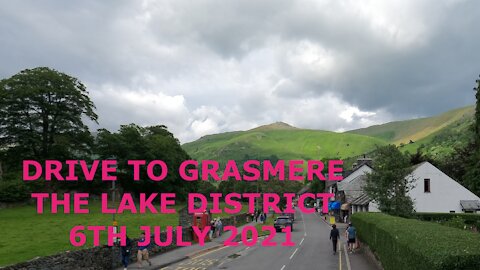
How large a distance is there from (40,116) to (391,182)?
165 feet

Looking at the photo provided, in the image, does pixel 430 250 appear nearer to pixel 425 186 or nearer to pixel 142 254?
pixel 142 254

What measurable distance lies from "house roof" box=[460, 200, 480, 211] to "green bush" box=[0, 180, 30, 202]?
50586mm

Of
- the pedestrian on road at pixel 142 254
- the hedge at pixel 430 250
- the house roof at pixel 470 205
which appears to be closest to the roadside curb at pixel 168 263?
the pedestrian on road at pixel 142 254

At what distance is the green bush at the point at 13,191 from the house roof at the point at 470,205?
50586 mm

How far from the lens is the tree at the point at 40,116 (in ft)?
206

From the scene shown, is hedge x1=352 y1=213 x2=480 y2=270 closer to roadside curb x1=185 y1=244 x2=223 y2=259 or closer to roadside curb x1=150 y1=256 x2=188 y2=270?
roadside curb x1=150 y1=256 x2=188 y2=270

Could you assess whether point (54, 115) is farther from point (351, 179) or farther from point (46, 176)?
point (351, 179)

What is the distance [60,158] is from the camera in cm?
6656

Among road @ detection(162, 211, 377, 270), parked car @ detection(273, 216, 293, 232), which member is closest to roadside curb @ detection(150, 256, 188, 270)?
road @ detection(162, 211, 377, 270)

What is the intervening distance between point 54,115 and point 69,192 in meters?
11.5

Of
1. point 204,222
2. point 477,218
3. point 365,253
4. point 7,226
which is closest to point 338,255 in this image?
point 365,253

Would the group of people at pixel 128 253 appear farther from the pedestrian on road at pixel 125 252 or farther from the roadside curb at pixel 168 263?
the roadside curb at pixel 168 263

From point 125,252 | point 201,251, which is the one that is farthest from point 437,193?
point 125,252

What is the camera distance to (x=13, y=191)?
53.7m
